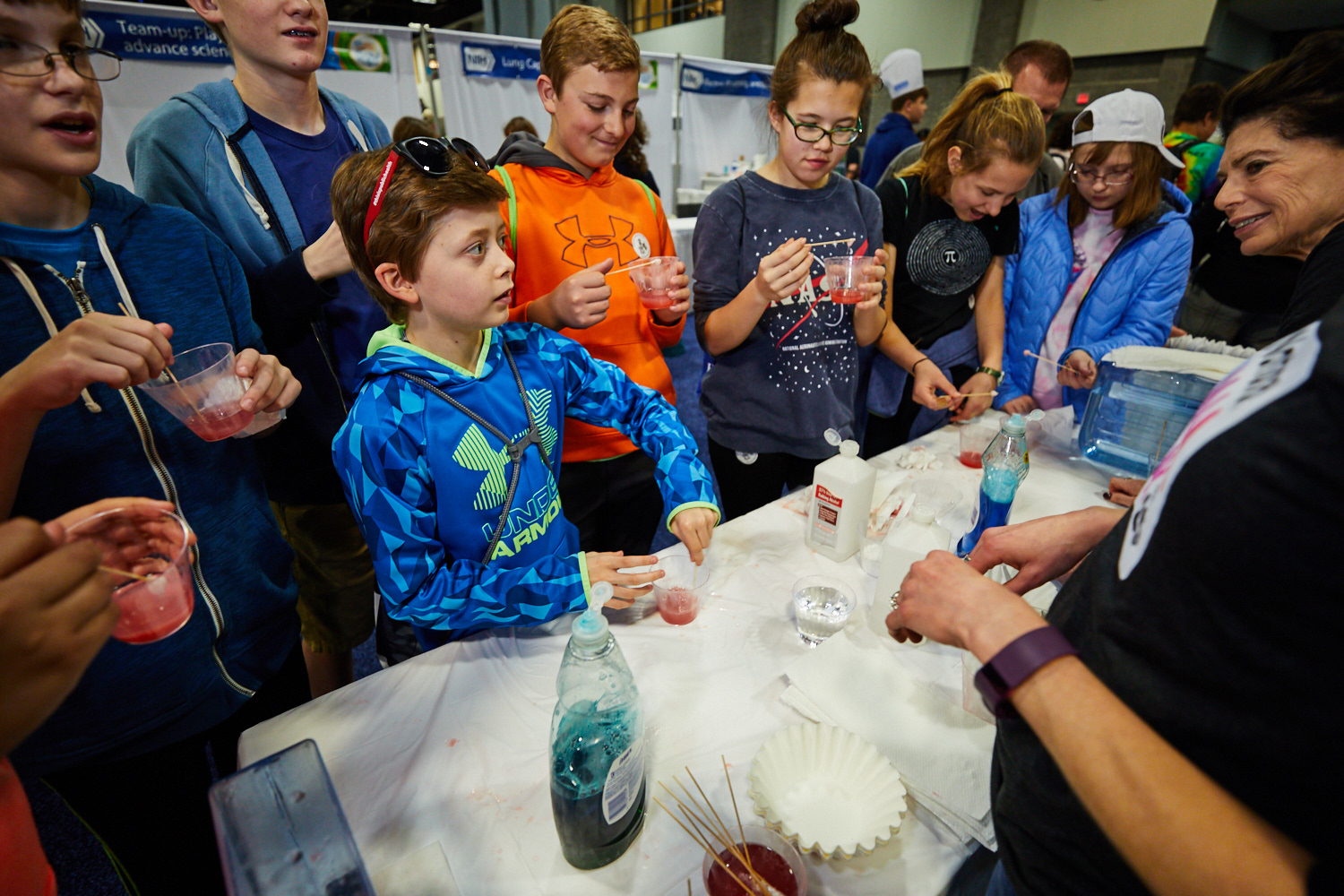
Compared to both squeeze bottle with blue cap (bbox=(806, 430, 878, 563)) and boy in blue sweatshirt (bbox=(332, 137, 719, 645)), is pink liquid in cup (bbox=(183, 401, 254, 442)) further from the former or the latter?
squeeze bottle with blue cap (bbox=(806, 430, 878, 563))

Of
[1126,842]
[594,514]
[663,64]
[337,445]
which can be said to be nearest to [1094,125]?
[594,514]

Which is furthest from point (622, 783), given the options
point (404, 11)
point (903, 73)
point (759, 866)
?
point (404, 11)

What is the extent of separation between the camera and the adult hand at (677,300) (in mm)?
1864

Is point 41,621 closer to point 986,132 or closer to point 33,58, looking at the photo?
point 33,58

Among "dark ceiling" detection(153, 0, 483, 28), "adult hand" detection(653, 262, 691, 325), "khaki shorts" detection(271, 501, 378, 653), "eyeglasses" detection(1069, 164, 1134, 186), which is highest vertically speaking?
"dark ceiling" detection(153, 0, 483, 28)

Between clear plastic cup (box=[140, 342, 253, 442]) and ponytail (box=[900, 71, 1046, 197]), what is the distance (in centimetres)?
243

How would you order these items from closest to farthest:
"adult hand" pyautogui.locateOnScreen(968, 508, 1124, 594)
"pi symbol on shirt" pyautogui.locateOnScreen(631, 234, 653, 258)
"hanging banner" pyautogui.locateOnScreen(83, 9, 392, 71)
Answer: "adult hand" pyautogui.locateOnScreen(968, 508, 1124, 594), "pi symbol on shirt" pyautogui.locateOnScreen(631, 234, 653, 258), "hanging banner" pyautogui.locateOnScreen(83, 9, 392, 71)

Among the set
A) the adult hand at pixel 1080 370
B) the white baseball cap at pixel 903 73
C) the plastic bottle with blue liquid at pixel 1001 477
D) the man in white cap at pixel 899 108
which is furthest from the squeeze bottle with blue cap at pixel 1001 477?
the white baseball cap at pixel 903 73

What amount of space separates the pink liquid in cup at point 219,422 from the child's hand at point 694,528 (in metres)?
0.98

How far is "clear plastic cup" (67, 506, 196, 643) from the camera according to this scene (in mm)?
836

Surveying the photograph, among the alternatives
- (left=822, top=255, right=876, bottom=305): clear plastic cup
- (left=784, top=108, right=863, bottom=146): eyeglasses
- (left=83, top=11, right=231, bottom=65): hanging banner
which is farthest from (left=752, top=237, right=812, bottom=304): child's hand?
(left=83, top=11, right=231, bottom=65): hanging banner

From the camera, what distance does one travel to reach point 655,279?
1863 mm

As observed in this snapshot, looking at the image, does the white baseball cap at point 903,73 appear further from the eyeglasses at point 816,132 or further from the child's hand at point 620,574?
the child's hand at point 620,574

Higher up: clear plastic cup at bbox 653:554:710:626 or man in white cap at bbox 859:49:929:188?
man in white cap at bbox 859:49:929:188
